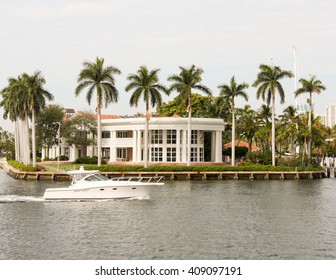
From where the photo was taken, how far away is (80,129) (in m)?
107

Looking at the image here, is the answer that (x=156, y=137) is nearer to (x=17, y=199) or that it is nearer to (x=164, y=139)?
(x=164, y=139)

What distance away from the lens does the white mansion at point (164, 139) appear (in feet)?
312

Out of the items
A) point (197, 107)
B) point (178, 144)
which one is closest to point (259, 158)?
point (178, 144)

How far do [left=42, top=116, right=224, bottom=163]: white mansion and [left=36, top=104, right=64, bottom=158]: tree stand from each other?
1055cm

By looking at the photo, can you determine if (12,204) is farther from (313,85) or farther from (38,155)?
(38,155)

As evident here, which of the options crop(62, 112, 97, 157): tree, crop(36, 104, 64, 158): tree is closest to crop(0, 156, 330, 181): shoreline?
crop(62, 112, 97, 157): tree

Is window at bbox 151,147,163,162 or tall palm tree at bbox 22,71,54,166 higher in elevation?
tall palm tree at bbox 22,71,54,166

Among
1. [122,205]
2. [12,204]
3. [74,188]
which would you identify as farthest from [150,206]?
[12,204]

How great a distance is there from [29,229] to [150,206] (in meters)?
12.8

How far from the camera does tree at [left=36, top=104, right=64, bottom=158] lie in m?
108

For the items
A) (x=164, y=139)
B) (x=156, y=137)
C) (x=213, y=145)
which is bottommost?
(x=213, y=145)

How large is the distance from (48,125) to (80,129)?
6.89 m

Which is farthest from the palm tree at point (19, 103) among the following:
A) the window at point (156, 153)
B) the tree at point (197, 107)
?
the tree at point (197, 107)

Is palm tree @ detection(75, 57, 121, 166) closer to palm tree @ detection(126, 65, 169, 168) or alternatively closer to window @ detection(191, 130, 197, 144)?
palm tree @ detection(126, 65, 169, 168)
